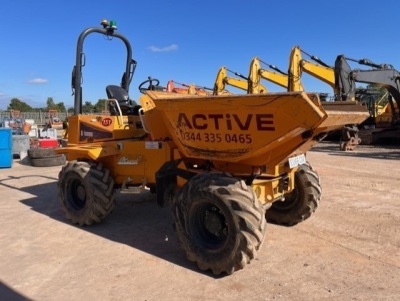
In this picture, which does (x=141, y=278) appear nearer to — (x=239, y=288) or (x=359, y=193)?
(x=239, y=288)

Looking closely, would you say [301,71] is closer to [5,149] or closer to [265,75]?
[265,75]

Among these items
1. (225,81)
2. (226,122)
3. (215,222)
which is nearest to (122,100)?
(226,122)

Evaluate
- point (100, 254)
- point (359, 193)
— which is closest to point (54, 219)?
point (100, 254)

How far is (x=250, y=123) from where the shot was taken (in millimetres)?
3867

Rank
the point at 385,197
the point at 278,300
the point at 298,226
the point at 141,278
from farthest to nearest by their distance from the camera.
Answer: the point at 385,197 < the point at 298,226 < the point at 141,278 < the point at 278,300

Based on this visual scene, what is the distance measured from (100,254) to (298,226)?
8.84 ft

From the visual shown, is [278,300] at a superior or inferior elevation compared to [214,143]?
inferior

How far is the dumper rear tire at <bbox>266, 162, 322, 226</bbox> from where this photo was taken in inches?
209

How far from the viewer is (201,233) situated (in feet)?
14.2

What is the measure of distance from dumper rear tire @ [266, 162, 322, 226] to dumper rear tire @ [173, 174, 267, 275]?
60.6 inches

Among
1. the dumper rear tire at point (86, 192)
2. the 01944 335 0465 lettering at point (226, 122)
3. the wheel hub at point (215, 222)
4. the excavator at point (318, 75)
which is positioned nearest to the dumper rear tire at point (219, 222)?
the wheel hub at point (215, 222)

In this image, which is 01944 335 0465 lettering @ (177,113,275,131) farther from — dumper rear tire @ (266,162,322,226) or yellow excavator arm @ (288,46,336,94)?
yellow excavator arm @ (288,46,336,94)

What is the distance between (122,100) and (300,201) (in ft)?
10.5

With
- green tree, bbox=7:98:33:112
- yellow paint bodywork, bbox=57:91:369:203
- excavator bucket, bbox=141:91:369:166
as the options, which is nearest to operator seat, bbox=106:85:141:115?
yellow paint bodywork, bbox=57:91:369:203
